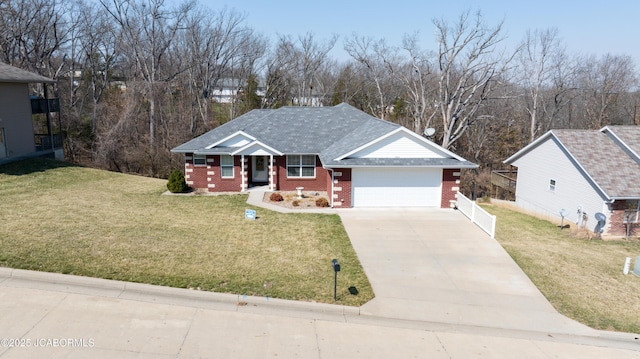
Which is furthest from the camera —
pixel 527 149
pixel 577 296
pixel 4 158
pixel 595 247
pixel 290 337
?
pixel 527 149

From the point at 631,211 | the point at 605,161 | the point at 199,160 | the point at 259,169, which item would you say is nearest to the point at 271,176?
the point at 259,169

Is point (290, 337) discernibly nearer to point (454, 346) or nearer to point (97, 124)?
point (454, 346)

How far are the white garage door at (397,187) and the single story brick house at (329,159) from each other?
0.16 feet

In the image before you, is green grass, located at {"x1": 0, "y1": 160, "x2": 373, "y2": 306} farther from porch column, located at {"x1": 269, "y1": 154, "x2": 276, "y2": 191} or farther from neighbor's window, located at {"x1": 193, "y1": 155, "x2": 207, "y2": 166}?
neighbor's window, located at {"x1": 193, "y1": 155, "x2": 207, "y2": 166}

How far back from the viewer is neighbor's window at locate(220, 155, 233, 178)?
23656mm

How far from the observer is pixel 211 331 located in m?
8.88

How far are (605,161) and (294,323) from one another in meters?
20.6

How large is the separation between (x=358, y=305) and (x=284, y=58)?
48.8m

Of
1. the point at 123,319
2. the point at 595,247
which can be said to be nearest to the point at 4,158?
the point at 123,319

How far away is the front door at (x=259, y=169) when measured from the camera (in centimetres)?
2542

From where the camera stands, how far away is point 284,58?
2167 inches

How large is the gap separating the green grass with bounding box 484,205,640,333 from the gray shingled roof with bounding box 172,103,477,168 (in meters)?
4.78

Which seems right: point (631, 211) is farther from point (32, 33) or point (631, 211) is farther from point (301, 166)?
point (32, 33)

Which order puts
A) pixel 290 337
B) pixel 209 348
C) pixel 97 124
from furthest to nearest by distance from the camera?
pixel 97 124
pixel 290 337
pixel 209 348
